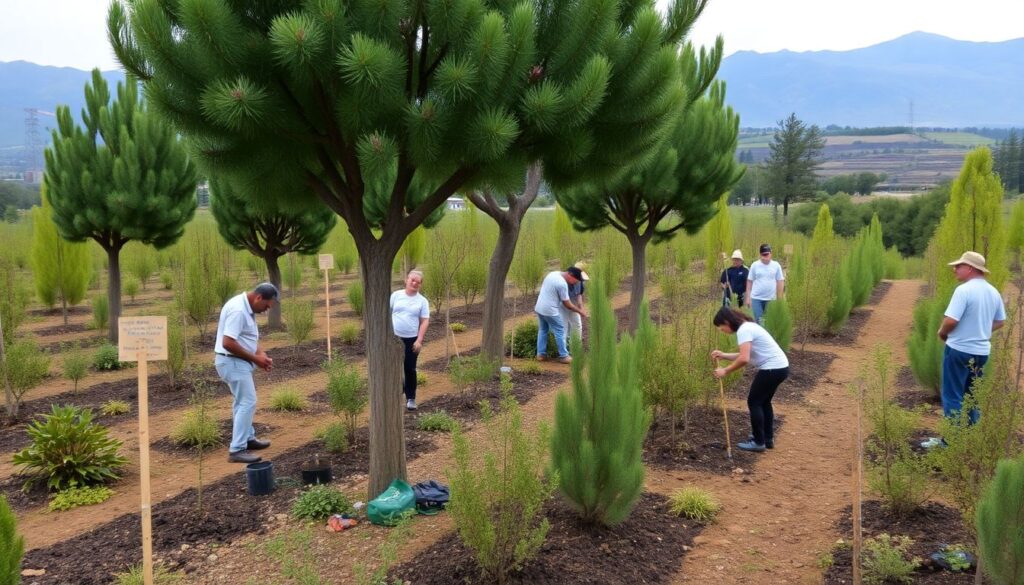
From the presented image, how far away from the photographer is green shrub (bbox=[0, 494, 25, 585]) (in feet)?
9.76

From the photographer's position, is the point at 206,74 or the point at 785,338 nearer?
the point at 206,74

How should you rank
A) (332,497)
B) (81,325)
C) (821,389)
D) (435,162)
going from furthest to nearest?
1. (81,325)
2. (821,389)
3. (332,497)
4. (435,162)

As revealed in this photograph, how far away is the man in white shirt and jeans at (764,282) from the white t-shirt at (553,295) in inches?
127

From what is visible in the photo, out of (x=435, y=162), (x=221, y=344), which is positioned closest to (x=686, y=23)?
(x=435, y=162)

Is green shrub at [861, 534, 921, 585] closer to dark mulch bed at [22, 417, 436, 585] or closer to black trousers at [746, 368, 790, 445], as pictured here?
black trousers at [746, 368, 790, 445]

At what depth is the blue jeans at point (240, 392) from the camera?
20.9 ft

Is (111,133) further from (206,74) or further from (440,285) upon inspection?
(206,74)

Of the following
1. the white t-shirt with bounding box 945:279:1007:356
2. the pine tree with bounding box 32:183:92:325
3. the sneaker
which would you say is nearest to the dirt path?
the sneaker

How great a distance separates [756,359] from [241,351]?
4699 mm

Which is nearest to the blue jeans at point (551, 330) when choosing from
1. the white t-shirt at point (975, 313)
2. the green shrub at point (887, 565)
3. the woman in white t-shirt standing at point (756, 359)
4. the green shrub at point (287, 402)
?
the green shrub at point (287, 402)

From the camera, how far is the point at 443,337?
13.6m

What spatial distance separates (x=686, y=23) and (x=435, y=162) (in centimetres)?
199

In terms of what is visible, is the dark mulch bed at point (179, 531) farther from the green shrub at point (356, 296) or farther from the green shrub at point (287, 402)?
the green shrub at point (356, 296)

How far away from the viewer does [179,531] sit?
4.90m
